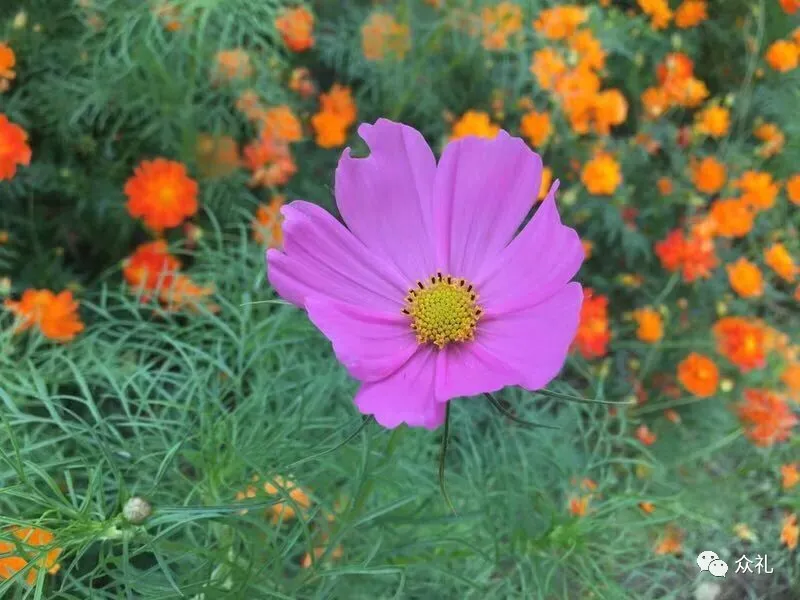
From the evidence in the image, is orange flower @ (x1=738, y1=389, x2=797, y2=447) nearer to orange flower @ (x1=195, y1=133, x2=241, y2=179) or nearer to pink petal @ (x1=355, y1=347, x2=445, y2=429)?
pink petal @ (x1=355, y1=347, x2=445, y2=429)

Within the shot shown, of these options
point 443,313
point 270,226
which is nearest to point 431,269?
point 443,313

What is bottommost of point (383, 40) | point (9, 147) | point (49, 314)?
point (49, 314)

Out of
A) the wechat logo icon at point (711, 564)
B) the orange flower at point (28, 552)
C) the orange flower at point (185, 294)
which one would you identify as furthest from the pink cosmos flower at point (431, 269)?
the wechat logo icon at point (711, 564)

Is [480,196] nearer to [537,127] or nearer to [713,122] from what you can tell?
[537,127]

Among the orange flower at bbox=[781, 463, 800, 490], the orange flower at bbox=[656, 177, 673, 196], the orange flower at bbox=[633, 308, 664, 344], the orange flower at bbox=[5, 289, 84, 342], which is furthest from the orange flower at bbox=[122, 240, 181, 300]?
the orange flower at bbox=[781, 463, 800, 490]

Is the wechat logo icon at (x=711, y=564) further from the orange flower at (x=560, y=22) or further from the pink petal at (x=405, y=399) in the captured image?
the orange flower at (x=560, y=22)

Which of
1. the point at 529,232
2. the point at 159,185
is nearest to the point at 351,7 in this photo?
the point at 159,185

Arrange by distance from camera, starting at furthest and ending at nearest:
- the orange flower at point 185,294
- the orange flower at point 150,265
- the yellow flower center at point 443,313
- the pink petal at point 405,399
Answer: the orange flower at point 150,265
the orange flower at point 185,294
the yellow flower center at point 443,313
the pink petal at point 405,399
